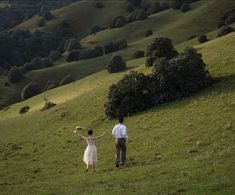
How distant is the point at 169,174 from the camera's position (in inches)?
791

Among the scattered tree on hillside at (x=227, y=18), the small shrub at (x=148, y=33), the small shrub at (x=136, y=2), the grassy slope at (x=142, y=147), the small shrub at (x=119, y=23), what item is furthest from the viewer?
the small shrub at (x=136, y=2)

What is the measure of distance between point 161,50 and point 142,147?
78.9 feet

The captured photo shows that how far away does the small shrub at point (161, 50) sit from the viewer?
5034 centimetres

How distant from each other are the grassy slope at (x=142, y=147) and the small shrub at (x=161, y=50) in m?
3.61

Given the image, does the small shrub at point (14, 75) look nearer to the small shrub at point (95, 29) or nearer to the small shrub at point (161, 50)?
the small shrub at point (95, 29)

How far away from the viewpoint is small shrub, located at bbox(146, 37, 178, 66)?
50344 mm

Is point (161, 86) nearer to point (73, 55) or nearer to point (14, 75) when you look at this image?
point (14, 75)

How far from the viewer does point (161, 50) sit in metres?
51.5

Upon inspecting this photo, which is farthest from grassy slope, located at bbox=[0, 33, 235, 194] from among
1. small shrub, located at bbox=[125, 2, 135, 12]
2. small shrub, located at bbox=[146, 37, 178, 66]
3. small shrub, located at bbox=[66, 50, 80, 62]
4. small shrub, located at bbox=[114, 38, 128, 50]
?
small shrub, located at bbox=[125, 2, 135, 12]

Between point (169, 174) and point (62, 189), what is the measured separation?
4.81 meters

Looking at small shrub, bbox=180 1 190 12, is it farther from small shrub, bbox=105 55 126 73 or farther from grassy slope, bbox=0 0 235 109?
small shrub, bbox=105 55 126 73

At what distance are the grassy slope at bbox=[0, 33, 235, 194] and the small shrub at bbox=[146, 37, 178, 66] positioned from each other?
3.61 meters

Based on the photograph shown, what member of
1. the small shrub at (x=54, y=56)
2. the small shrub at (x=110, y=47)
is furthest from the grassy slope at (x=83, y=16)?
the small shrub at (x=110, y=47)

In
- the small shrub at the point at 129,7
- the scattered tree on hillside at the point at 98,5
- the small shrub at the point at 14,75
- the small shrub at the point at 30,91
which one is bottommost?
the small shrub at the point at 30,91
